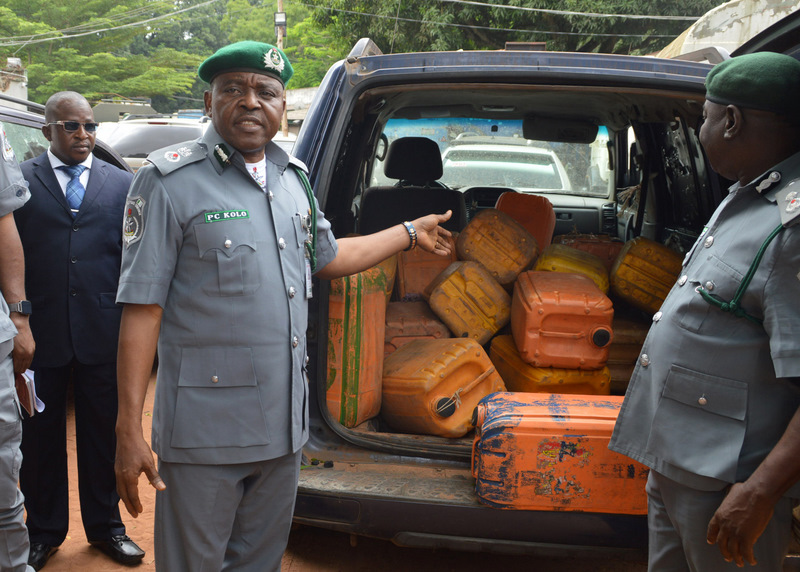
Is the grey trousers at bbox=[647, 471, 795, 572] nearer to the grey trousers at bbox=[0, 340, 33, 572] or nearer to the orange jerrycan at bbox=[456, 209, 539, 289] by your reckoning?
the grey trousers at bbox=[0, 340, 33, 572]

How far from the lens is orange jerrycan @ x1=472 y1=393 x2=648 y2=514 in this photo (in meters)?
2.25

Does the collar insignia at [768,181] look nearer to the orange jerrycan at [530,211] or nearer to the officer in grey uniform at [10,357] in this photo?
the officer in grey uniform at [10,357]

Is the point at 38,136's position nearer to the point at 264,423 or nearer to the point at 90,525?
the point at 90,525

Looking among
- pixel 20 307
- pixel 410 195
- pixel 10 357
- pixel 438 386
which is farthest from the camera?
pixel 410 195

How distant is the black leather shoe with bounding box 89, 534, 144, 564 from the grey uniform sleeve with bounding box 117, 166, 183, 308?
1.62 meters

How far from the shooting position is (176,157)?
1.83m

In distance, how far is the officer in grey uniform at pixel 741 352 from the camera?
1.51 m

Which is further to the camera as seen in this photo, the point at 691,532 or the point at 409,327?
the point at 409,327

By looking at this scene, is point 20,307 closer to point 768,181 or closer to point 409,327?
point 409,327

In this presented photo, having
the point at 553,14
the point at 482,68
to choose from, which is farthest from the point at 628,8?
the point at 482,68

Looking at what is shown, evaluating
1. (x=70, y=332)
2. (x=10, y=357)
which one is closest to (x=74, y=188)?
(x=70, y=332)

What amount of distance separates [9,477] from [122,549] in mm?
1094

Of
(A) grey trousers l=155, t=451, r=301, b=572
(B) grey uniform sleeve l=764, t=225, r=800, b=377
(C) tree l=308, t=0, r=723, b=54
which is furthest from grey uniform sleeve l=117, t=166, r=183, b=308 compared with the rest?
(C) tree l=308, t=0, r=723, b=54

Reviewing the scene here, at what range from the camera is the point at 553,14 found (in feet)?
51.5
